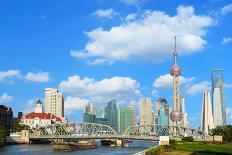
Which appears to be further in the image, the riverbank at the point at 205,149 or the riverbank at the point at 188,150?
the riverbank at the point at 205,149

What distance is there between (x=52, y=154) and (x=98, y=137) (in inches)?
2545

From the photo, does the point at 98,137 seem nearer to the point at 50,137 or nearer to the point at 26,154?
the point at 50,137

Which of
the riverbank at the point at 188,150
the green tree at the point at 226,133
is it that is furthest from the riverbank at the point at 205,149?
the green tree at the point at 226,133

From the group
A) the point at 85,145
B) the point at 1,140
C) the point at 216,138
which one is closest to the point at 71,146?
the point at 85,145

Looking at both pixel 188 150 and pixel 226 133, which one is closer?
pixel 188 150

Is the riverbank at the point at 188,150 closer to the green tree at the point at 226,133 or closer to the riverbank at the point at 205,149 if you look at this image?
the riverbank at the point at 205,149

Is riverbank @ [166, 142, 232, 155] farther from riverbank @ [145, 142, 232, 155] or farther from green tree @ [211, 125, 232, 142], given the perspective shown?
green tree @ [211, 125, 232, 142]

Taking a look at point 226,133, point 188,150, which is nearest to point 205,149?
A: point 188,150

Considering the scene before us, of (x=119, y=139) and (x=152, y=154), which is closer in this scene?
(x=152, y=154)

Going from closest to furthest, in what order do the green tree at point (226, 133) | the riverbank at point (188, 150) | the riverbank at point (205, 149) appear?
the riverbank at point (188, 150)
the riverbank at point (205, 149)
the green tree at point (226, 133)

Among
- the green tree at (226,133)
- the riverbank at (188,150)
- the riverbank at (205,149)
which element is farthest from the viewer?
the green tree at (226,133)

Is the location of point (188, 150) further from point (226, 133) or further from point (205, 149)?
point (226, 133)

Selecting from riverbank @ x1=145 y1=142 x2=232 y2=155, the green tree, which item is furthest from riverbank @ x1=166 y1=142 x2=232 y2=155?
the green tree

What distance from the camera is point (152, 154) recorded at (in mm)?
73938
